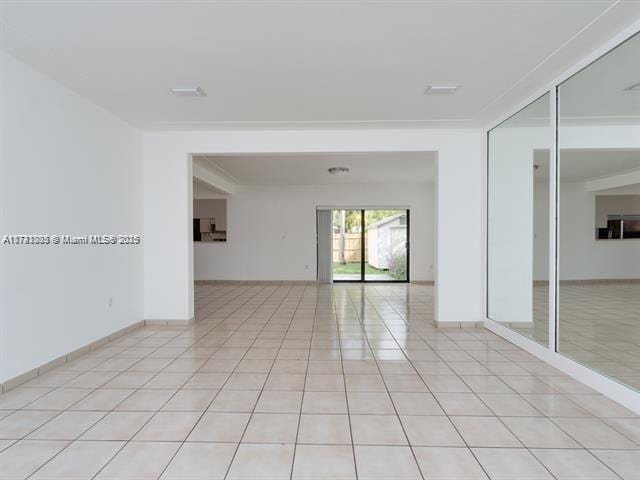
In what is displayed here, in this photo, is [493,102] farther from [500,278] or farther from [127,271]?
[127,271]

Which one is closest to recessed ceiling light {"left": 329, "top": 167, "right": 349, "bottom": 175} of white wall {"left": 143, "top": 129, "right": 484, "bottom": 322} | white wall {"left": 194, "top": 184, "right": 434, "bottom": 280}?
white wall {"left": 194, "top": 184, "right": 434, "bottom": 280}

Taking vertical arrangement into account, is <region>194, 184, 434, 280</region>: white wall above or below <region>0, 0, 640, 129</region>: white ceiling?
below

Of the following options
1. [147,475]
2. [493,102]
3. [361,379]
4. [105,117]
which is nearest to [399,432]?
[361,379]

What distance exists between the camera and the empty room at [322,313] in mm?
2236

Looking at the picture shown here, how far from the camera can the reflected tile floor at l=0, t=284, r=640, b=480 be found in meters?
1.96

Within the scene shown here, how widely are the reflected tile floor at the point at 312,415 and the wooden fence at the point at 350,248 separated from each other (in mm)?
6011

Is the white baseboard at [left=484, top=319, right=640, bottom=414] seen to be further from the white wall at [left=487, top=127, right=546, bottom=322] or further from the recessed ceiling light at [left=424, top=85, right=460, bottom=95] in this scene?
the recessed ceiling light at [left=424, top=85, right=460, bottom=95]

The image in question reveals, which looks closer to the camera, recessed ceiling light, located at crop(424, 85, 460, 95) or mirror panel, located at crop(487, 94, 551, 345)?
recessed ceiling light, located at crop(424, 85, 460, 95)

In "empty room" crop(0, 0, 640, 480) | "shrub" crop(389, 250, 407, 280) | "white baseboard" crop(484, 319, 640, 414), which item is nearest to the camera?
"empty room" crop(0, 0, 640, 480)

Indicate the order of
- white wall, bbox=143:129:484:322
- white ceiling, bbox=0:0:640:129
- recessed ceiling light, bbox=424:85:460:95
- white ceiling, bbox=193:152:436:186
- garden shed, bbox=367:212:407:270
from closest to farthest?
white ceiling, bbox=0:0:640:129 < recessed ceiling light, bbox=424:85:460:95 < white wall, bbox=143:129:484:322 < white ceiling, bbox=193:152:436:186 < garden shed, bbox=367:212:407:270

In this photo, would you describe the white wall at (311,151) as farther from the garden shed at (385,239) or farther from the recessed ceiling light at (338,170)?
the garden shed at (385,239)

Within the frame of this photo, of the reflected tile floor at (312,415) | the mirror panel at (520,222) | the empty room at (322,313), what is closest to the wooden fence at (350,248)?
the empty room at (322,313)

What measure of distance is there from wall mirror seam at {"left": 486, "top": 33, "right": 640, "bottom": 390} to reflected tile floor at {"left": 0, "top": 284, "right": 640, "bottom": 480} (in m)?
0.58

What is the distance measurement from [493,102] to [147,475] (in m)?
4.42
